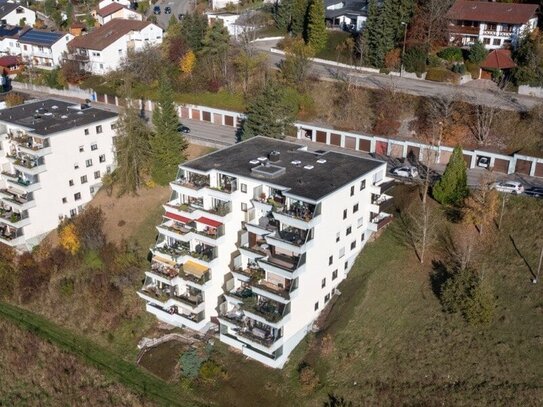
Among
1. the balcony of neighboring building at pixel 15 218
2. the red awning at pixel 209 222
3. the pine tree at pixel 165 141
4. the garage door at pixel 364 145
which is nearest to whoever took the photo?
the red awning at pixel 209 222

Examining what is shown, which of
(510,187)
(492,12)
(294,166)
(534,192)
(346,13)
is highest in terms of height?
(492,12)

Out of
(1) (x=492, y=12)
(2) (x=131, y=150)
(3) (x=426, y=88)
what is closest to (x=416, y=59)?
(3) (x=426, y=88)

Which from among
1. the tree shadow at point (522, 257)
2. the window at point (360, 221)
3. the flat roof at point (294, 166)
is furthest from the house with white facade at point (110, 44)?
the tree shadow at point (522, 257)

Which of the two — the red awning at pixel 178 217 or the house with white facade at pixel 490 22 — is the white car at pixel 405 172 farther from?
the house with white facade at pixel 490 22

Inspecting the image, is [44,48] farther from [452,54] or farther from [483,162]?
[483,162]

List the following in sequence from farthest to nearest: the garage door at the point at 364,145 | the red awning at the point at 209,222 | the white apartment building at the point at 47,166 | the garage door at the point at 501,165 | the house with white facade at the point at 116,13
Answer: the house with white facade at the point at 116,13 < the garage door at the point at 364,145 < the white apartment building at the point at 47,166 < the garage door at the point at 501,165 < the red awning at the point at 209,222

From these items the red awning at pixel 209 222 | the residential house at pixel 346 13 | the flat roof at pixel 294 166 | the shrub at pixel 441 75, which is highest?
the residential house at pixel 346 13

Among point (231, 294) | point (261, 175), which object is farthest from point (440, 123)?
point (231, 294)
